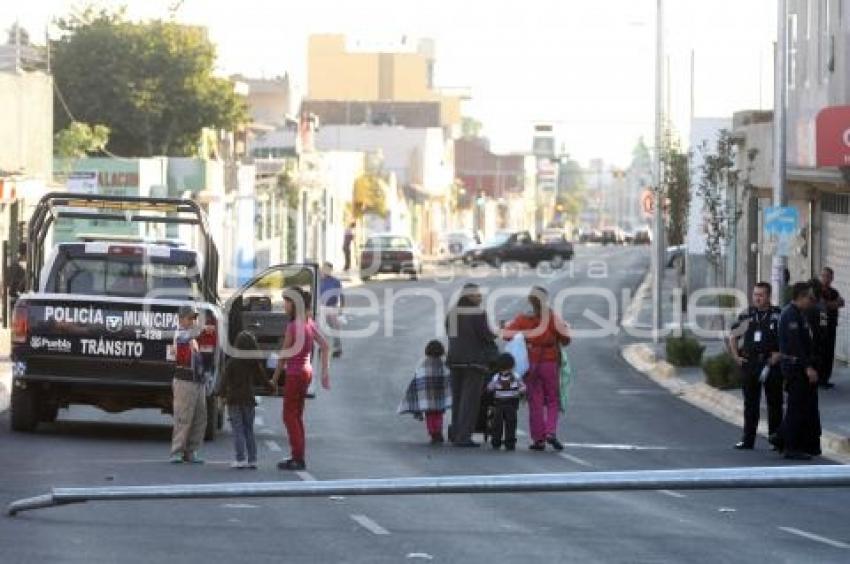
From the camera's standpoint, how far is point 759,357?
81.0 ft

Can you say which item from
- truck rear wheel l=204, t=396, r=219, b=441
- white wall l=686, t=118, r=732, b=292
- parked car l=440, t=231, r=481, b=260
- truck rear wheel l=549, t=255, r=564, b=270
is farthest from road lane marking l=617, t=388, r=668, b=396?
parked car l=440, t=231, r=481, b=260

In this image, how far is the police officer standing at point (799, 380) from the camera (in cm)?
2375

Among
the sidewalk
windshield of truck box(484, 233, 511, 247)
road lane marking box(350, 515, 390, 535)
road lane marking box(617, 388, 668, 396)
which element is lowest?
road lane marking box(617, 388, 668, 396)

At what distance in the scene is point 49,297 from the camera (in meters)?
24.1

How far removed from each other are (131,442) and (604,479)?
13.6 m

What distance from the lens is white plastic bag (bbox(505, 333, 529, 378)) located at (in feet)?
81.1

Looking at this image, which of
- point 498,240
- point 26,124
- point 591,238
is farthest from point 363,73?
point 26,124

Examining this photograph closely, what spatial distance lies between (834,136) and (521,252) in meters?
66.0

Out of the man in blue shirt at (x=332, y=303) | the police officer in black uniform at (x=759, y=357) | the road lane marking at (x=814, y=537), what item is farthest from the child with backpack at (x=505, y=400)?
the man in blue shirt at (x=332, y=303)

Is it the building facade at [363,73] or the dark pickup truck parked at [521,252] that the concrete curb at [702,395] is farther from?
the building facade at [363,73]

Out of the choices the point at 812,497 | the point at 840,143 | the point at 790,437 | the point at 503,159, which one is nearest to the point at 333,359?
the point at 840,143

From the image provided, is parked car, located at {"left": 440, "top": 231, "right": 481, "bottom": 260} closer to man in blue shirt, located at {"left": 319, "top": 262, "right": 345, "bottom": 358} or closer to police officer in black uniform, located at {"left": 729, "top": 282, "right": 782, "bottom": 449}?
man in blue shirt, located at {"left": 319, "top": 262, "right": 345, "bottom": 358}

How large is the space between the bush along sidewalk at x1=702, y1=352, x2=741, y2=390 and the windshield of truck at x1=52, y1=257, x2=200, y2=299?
11.0 meters

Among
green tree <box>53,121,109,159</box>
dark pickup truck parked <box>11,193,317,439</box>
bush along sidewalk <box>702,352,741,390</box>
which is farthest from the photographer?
green tree <box>53,121,109,159</box>
